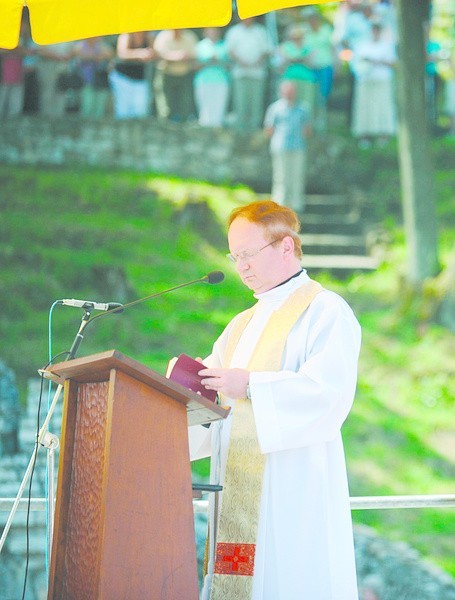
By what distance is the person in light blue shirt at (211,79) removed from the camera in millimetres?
13367

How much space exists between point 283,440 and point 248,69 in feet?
34.9

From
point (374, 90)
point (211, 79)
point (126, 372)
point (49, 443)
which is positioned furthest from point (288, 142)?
point (126, 372)

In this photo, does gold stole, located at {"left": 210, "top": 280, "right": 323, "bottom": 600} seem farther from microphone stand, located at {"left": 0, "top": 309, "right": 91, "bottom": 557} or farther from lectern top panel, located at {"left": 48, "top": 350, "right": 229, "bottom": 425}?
microphone stand, located at {"left": 0, "top": 309, "right": 91, "bottom": 557}

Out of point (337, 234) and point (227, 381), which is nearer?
point (227, 381)

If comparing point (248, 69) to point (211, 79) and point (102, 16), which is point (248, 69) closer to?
point (211, 79)

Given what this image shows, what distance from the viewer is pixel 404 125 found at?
1273 centimetres

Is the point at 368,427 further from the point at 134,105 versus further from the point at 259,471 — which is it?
the point at 259,471

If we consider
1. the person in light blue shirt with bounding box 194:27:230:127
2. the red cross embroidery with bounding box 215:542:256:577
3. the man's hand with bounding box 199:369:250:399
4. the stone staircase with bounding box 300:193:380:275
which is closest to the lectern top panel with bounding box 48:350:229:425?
the man's hand with bounding box 199:369:250:399

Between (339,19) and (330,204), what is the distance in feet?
7.58

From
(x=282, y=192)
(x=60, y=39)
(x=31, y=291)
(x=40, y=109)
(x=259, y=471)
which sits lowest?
(x=259, y=471)

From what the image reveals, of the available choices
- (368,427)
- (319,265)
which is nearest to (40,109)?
(319,265)

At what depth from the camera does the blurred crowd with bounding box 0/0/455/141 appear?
13.2m

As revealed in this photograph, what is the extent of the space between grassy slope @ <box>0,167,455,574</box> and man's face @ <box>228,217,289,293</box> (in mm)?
6408

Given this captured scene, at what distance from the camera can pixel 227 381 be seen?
3.23 meters
